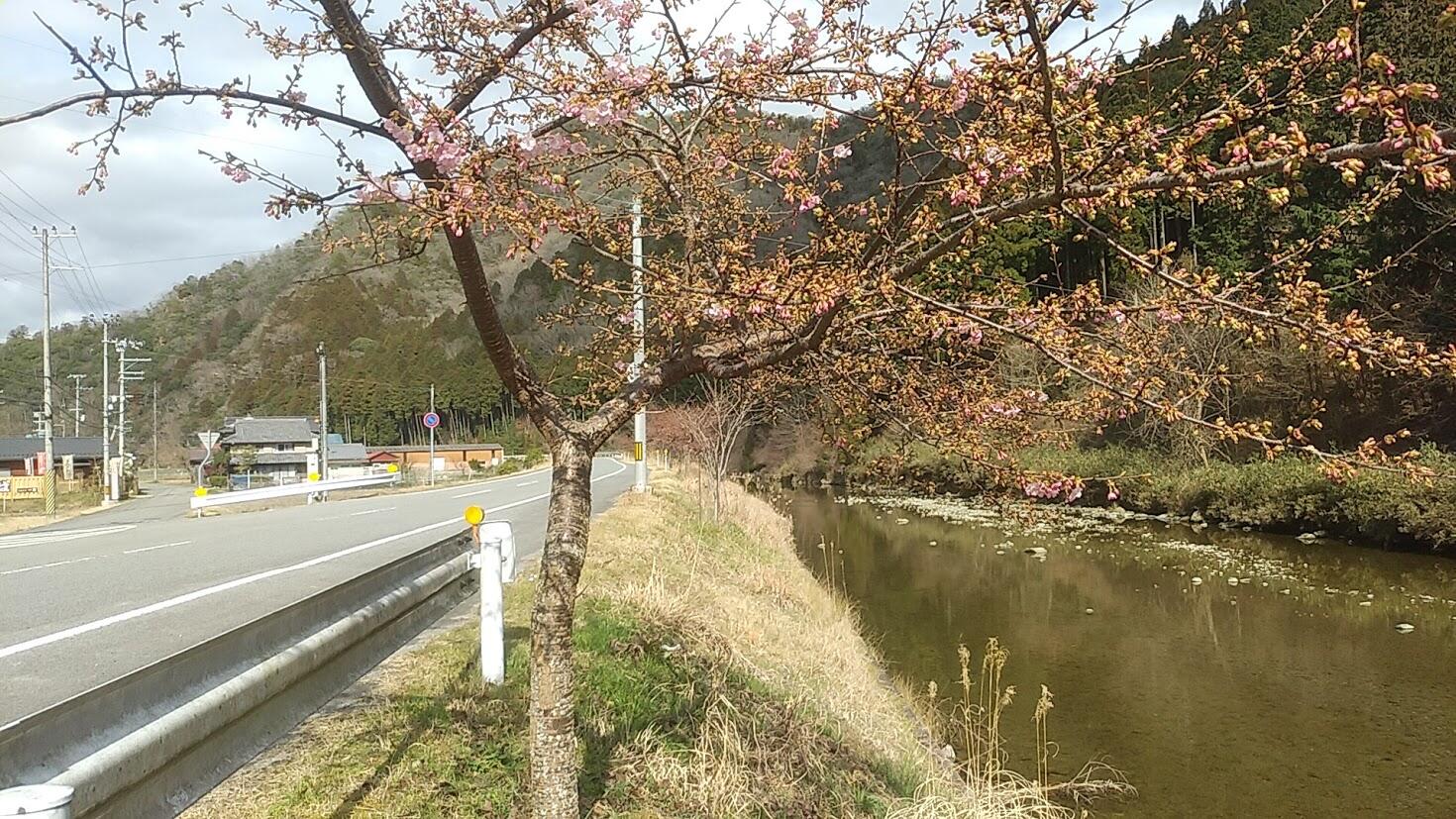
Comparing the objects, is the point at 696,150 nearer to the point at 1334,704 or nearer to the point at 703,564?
the point at 703,564

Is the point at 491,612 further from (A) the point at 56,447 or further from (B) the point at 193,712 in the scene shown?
(A) the point at 56,447

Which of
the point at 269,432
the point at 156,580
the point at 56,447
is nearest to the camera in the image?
the point at 156,580

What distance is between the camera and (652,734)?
5031 mm

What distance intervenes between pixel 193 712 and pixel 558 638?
1.30 metres

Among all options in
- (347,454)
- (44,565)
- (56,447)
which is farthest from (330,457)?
(44,565)

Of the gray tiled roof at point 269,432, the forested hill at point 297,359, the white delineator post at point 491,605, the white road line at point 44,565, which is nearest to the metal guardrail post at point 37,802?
the white delineator post at point 491,605

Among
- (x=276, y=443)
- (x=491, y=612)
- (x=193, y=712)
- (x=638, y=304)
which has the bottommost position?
(x=491, y=612)

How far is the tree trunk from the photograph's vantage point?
3.32m

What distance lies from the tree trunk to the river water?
1749mm

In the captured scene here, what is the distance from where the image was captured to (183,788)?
2.18 meters

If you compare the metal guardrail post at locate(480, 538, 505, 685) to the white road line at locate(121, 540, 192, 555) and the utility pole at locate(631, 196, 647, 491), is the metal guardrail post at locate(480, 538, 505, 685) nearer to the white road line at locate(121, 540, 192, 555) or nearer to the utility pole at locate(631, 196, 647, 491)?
the utility pole at locate(631, 196, 647, 491)

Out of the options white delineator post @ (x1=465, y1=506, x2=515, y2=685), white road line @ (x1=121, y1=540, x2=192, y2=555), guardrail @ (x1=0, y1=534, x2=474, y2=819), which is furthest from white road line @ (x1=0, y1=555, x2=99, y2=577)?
guardrail @ (x1=0, y1=534, x2=474, y2=819)

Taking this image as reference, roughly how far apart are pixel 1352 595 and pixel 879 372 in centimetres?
1548

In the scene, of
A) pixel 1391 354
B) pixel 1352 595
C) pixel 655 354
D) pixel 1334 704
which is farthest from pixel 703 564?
pixel 1352 595
